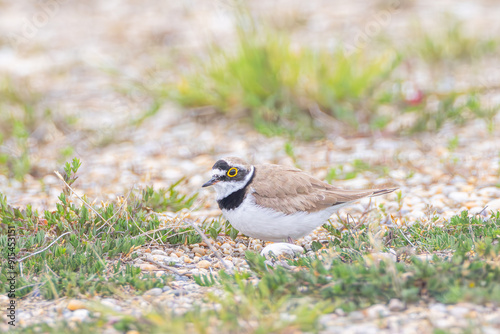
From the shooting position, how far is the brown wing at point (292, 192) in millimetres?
4129

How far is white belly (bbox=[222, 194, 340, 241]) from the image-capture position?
13.1 feet

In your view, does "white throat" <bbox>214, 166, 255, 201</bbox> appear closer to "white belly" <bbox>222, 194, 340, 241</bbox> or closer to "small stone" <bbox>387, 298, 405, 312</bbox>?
"white belly" <bbox>222, 194, 340, 241</bbox>

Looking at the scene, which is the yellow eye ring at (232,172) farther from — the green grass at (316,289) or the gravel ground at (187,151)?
the green grass at (316,289)

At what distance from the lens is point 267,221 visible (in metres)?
4.01

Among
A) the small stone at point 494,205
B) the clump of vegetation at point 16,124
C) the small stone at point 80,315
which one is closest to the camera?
the small stone at point 80,315

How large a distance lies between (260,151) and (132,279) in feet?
10.4

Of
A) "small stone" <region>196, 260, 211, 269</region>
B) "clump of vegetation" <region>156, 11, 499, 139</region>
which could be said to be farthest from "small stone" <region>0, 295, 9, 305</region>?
"clump of vegetation" <region>156, 11, 499, 139</region>

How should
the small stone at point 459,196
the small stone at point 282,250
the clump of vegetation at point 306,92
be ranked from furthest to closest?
the clump of vegetation at point 306,92
the small stone at point 459,196
the small stone at point 282,250

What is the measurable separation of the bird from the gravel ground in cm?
30

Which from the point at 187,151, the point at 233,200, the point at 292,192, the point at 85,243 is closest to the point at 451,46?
the point at 187,151

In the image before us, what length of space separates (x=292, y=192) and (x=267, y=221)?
0.34 meters

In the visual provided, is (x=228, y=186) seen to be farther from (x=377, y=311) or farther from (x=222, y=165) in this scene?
(x=377, y=311)

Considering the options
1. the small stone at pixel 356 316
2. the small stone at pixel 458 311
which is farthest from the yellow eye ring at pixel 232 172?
the small stone at pixel 458 311

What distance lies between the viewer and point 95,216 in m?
4.30
